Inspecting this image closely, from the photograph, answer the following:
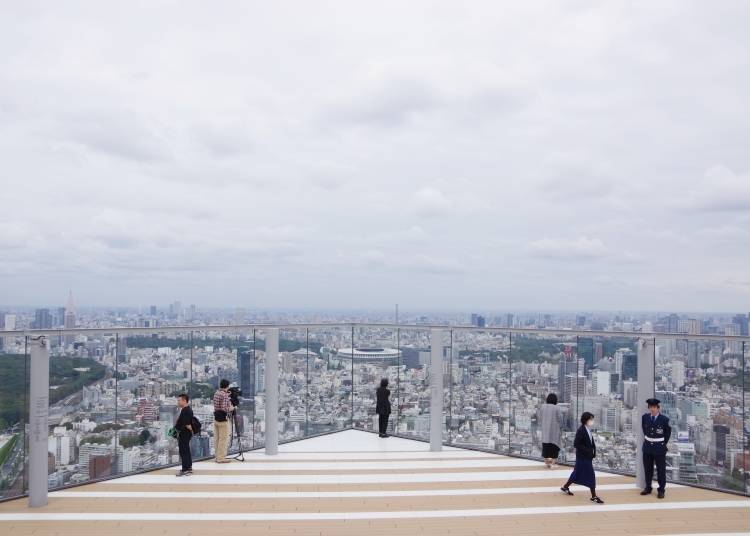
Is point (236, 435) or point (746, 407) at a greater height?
point (746, 407)

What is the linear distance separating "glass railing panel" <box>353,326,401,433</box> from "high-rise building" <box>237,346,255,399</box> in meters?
2.37

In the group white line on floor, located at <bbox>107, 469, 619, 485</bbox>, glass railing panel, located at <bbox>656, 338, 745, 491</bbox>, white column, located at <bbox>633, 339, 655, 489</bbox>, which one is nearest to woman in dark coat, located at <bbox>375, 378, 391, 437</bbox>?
white line on floor, located at <bbox>107, 469, 619, 485</bbox>

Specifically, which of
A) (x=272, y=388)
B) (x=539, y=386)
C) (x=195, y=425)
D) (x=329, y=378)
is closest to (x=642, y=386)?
(x=539, y=386)

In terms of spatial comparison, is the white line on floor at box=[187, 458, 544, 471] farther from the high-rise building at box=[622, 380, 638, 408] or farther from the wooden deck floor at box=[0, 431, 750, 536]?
the high-rise building at box=[622, 380, 638, 408]

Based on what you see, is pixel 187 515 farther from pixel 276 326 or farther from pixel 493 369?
pixel 493 369

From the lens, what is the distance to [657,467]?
786cm

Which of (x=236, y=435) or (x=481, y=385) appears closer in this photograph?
(x=481, y=385)

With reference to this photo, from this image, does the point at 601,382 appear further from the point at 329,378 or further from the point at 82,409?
the point at 82,409

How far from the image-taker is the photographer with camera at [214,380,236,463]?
30.9 feet

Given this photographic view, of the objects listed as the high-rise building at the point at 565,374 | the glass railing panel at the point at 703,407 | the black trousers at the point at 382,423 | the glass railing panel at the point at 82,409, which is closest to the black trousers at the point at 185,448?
the glass railing panel at the point at 82,409

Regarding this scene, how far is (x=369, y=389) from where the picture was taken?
38.5 feet

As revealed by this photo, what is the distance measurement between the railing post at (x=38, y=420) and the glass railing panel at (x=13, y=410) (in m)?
0.10

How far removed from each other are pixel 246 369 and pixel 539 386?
5076mm

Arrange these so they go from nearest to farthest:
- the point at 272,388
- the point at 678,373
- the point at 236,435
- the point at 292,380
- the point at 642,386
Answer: the point at 678,373, the point at 642,386, the point at 236,435, the point at 272,388, the point at 292,380
